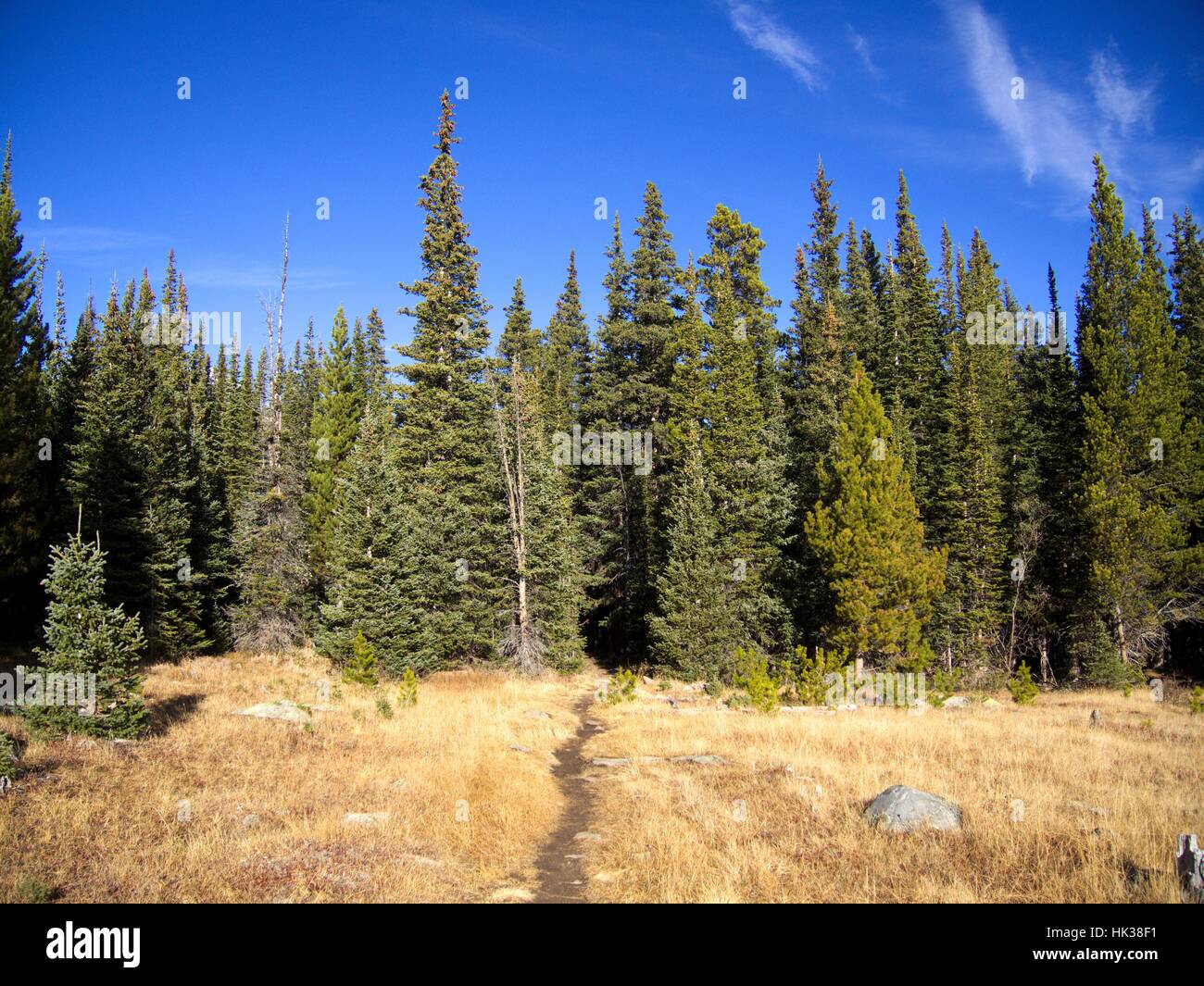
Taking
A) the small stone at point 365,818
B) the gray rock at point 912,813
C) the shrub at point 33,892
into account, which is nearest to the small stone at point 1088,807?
the gray rock at point 912,813

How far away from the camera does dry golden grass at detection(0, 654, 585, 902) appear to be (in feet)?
25.7

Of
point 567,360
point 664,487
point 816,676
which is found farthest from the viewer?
point 567,360

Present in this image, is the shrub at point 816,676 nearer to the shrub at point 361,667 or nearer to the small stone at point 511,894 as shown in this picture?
the shrub at point 361,667

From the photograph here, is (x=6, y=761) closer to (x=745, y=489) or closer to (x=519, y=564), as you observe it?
(x=519, y=564)

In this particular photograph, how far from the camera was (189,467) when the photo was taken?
117ft

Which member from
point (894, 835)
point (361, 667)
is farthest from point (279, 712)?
point (894, 835)

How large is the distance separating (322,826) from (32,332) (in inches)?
1119

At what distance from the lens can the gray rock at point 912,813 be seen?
9742mm

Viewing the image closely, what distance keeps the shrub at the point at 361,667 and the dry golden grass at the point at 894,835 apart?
27.7ft

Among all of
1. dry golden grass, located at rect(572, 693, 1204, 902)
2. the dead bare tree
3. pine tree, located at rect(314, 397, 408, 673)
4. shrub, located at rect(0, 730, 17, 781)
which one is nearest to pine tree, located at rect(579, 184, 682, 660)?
the dead bare tree

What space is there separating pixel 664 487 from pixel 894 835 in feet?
95.0

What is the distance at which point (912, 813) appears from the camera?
32.6ft
